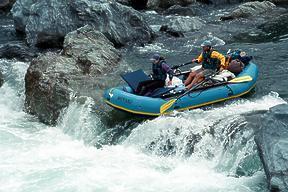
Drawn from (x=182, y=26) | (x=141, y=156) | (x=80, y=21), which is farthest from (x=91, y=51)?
(x=182, y=26)

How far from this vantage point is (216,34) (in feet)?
67.5

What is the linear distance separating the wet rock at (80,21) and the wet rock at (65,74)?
9.74 feet

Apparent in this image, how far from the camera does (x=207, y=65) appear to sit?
13344 millimetres

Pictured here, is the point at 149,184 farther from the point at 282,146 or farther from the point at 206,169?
the point at 282,146

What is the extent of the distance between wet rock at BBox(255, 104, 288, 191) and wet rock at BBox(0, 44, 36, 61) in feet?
37.9

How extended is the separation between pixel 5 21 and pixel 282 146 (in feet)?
67.1

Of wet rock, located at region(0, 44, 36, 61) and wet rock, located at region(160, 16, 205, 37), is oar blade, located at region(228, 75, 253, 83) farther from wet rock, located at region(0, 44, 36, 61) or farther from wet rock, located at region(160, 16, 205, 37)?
wet rock, located at region(0, 44, 36, 61)

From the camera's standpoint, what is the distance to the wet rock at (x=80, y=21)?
19.7m

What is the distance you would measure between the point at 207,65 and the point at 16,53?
330 inches

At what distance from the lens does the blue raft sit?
11.9 meters

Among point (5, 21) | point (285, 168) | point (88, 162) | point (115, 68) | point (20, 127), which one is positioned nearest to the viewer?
point (285, 168)

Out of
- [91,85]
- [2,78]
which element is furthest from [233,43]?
[2,78]

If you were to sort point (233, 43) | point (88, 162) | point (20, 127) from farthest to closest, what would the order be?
1. point (233, 43)
2. point (20, 127)
3. point (88, 162)

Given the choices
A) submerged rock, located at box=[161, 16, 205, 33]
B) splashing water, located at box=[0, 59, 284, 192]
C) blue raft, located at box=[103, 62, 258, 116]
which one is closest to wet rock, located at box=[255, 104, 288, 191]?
splashing water, located at box=[0, 59, 284, 192]
